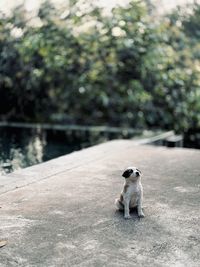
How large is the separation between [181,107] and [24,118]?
4545 millimetres

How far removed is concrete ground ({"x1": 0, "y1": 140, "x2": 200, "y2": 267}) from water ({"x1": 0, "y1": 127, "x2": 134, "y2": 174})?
1314 mm

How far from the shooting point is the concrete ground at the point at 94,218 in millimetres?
3547

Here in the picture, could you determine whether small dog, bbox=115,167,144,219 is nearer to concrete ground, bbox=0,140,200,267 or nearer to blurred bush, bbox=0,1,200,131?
concrete ground, bbox=0,140,200,267

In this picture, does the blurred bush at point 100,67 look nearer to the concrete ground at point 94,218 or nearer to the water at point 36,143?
the water at point 36,143

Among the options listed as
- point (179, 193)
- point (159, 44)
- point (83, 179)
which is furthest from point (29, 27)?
point (179, 193)

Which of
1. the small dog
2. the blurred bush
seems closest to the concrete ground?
the small dog

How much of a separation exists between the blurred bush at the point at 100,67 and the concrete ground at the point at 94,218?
496 centimetres

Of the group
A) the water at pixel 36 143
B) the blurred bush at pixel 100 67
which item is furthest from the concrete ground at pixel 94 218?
the blurred bush at pixel 100 67

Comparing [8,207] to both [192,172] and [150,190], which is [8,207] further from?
[192,172]

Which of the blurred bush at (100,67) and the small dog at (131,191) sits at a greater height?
the blurred bush at (100,67)

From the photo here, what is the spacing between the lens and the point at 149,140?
1044 centimetres

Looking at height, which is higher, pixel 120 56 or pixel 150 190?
pixel 120 56

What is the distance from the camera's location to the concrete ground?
3.55 meters

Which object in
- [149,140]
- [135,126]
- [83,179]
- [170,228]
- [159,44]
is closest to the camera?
[170,228]
